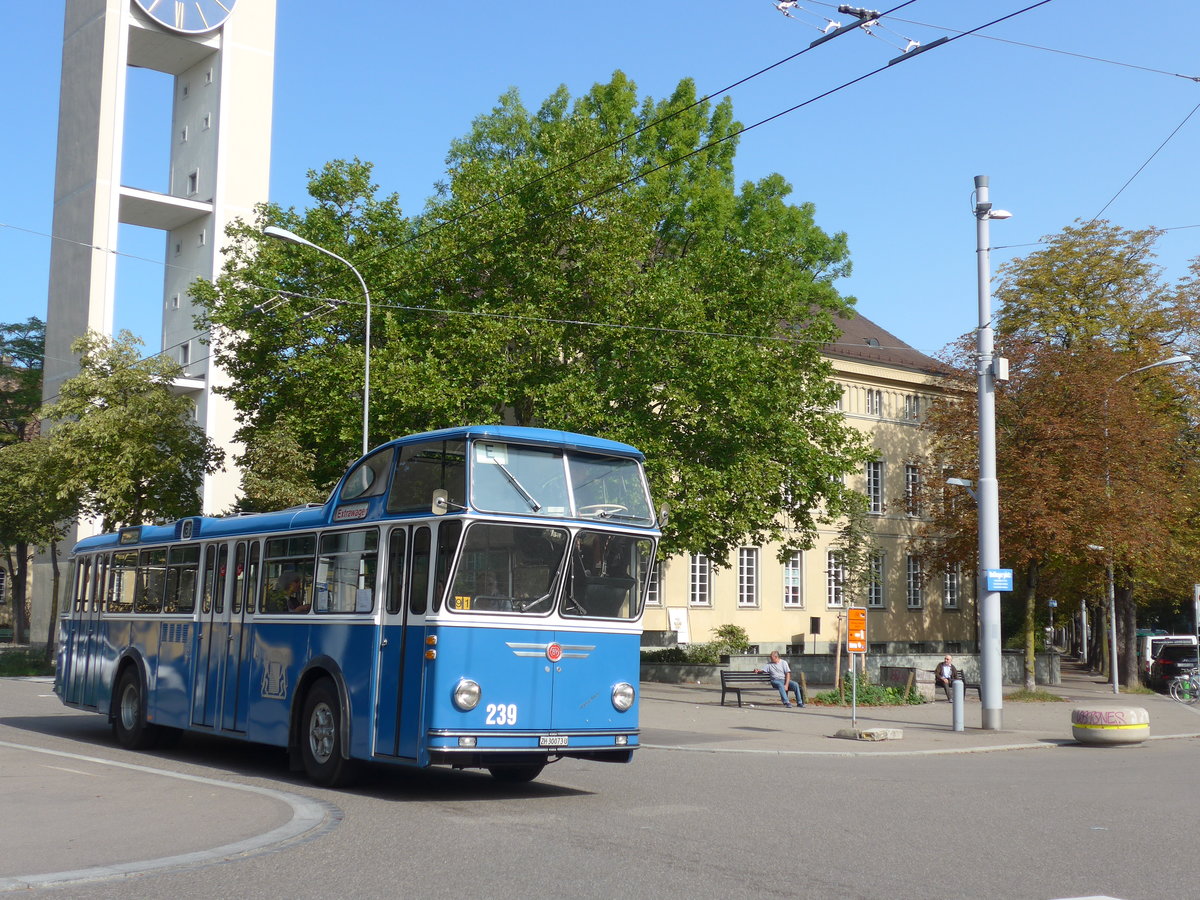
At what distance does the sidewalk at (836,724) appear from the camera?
2002cm

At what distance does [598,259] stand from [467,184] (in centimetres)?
436

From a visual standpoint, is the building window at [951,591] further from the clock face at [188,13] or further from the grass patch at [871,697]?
the clock face at [188,13]

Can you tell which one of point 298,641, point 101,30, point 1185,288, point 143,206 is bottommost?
point 298,641

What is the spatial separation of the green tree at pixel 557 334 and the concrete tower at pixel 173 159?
Result: 17.2m

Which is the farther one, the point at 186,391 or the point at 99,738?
the point at 186,391

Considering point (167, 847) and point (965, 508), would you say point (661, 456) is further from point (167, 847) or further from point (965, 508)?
point (167, 847)

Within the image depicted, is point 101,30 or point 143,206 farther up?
point 101,30

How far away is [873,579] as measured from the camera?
A: 5453 cm

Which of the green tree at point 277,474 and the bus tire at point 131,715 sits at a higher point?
the green tree at point 277,474

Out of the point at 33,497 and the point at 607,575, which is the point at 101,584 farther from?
the point at 33,497

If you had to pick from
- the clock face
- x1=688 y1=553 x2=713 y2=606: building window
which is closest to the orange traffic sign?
x1=688 y1=553 x2=713 y2=606: building window

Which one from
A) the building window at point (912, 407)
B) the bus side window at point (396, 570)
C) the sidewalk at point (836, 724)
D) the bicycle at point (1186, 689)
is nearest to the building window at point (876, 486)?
the building window at point (912, 407)

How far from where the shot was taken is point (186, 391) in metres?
52.1

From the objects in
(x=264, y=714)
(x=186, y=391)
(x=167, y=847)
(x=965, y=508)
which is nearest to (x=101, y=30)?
(x=186, y=391)
